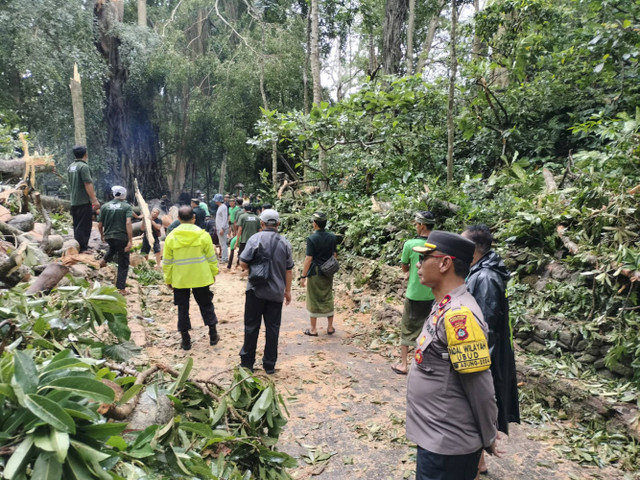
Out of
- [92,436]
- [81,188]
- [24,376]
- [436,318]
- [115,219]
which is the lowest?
[92,436]

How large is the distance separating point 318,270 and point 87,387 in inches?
177

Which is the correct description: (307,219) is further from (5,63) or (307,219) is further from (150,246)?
(5,63)

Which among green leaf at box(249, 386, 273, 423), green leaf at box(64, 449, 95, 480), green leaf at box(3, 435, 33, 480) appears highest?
green leaf at box(3, 435, 33, 480)

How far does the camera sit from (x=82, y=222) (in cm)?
735

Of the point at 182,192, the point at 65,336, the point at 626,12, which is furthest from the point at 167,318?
the point at 182,192

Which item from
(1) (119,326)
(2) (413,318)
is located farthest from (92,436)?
(2) (413,318)

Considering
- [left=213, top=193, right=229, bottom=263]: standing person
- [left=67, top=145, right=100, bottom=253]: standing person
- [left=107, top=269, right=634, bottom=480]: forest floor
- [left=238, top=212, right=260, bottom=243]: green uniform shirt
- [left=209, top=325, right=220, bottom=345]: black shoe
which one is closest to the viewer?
[left=107, top=269, right=634, bottom=480]: forest floor

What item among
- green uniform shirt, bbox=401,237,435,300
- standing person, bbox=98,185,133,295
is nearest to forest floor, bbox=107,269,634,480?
standing person, bbox=98,185,133,295

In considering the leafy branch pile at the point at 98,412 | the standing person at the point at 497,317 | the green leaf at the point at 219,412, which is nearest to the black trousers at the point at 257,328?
the leafy branch pile at the point at 98,412

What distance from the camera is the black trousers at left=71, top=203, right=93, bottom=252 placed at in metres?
7.14

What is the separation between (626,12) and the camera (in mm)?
6254

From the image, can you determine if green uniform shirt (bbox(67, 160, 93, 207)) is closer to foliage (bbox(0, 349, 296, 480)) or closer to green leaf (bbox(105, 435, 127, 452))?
foliage (bbox(0, 349, 296, 480))

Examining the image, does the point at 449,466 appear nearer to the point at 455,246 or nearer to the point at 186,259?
the point at 455,246

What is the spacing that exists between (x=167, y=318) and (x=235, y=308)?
132 centimetres
